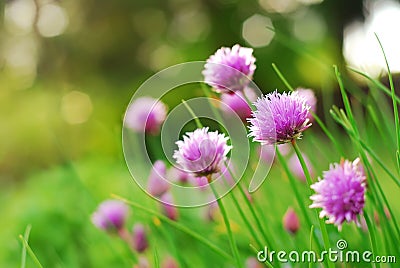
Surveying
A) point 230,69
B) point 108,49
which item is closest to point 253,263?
point 230,69

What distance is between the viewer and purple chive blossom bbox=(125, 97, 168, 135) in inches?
34.0

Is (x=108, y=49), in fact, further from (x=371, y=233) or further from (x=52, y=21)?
(x=371, y=233)

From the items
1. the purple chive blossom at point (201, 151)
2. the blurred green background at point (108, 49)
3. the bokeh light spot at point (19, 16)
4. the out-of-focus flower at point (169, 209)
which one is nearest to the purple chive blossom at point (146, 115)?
the out-of-focus flower at point (169, 209)

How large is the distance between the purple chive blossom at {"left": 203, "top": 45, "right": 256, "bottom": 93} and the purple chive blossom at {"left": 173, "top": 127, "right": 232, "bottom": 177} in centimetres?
10

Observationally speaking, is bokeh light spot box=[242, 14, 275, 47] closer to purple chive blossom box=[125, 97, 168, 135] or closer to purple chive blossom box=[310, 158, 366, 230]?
purple chive blossom box=[125, 97, 168, 135]

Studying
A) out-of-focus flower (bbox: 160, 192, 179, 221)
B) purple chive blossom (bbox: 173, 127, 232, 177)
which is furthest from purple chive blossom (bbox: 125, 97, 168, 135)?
purple chive blossom (bbox: 173, 127, 232, 177)

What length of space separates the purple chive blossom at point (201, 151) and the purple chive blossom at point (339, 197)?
9 cm

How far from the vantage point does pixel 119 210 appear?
884 millimetres

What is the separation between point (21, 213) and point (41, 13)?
5.51m

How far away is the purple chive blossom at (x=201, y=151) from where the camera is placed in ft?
1.64

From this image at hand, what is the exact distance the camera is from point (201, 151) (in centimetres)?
50

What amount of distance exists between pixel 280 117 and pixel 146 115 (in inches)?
17.7

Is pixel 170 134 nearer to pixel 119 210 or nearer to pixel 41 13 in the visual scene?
pixel 119 210

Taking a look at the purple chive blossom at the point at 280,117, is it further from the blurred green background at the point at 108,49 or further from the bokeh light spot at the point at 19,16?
the bokeh light spot at the point at 19,16
